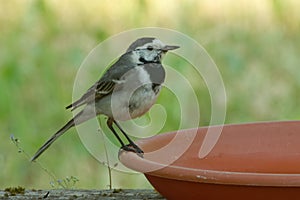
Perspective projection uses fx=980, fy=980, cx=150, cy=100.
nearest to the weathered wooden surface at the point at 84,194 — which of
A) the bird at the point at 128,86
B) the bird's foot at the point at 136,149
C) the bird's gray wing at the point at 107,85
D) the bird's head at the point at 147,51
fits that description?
the bird's foot at the point at 136,149

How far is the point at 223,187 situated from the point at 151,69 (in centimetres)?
111

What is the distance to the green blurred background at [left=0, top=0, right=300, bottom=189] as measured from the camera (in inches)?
173

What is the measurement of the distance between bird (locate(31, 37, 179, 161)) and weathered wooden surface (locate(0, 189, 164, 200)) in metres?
0.41

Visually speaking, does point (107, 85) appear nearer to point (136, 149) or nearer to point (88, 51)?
point (136, 149)

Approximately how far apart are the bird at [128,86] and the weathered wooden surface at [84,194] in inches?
16.0

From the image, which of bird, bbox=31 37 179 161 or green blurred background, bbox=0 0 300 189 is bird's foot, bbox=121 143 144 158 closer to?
bird, bbox=31 37 179 161

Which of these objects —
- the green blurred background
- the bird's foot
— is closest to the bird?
the bird's foot

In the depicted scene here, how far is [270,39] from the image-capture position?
5.30 metres

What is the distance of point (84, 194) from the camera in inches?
106

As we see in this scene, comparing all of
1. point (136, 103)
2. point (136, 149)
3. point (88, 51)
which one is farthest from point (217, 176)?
point (88, 51)

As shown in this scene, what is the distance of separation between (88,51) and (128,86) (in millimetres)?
1889

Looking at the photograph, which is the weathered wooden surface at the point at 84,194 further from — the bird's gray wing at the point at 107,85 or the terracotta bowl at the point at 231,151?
the bird's gray wing at the point at 107,85

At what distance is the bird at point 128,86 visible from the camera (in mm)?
3102

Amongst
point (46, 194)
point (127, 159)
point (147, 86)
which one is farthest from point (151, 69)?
point (127, 159)
